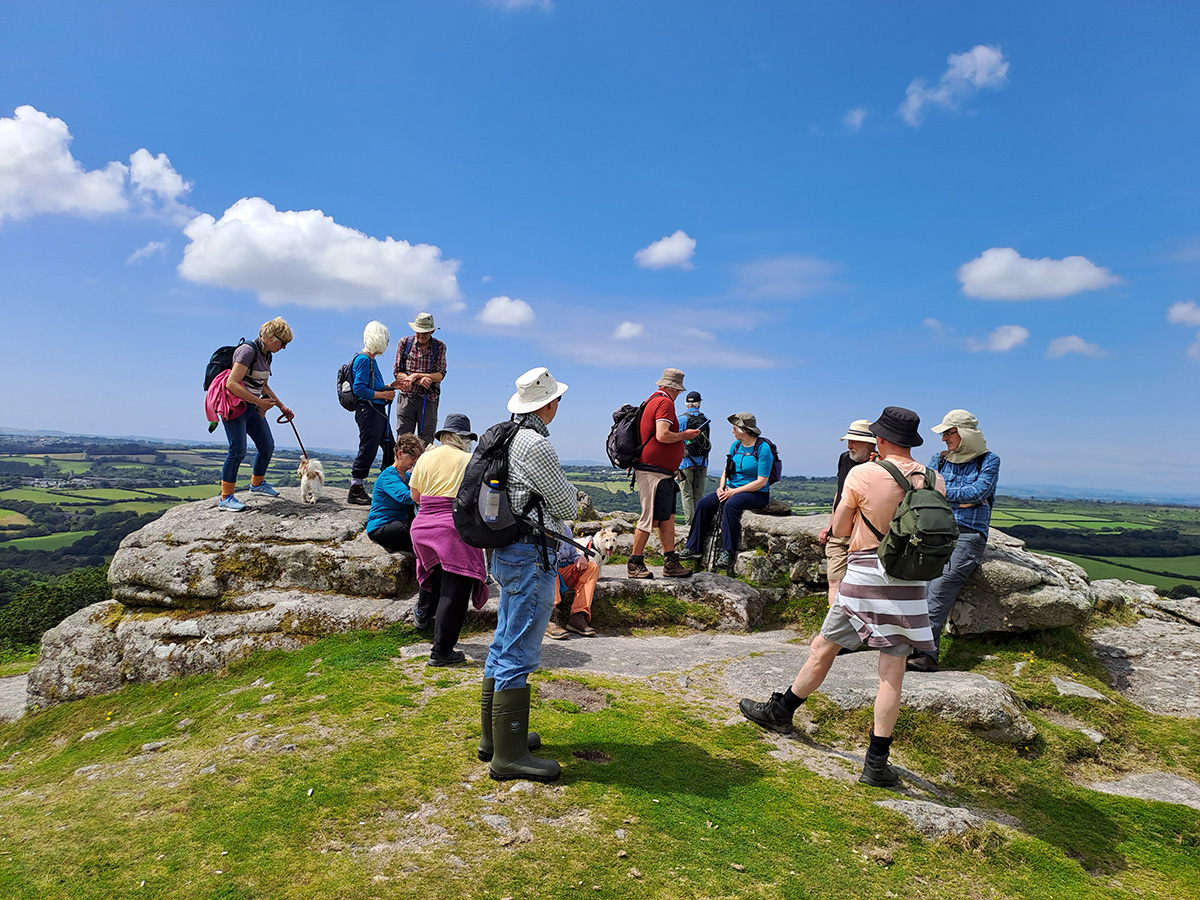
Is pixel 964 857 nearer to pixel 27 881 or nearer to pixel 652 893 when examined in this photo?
pixel 652 893

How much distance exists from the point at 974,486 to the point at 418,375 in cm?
959

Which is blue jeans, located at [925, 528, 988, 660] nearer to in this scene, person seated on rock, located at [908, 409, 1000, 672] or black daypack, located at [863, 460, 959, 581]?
person seated on rock, located at [908, 409, 1000, 672]

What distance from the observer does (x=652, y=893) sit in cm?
366

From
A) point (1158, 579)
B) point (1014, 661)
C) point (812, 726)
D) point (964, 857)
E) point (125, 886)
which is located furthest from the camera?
point (1158, 579)

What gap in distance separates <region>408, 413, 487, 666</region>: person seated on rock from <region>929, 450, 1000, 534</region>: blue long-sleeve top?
Answer: 6748 mm

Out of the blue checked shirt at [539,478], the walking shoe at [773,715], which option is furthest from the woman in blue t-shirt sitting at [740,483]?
the blue checked shirt at [539,478]

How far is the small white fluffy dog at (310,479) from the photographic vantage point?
11.5 m

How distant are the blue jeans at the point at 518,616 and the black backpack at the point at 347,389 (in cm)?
752

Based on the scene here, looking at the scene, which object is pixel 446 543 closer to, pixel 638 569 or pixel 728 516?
pixel 638 569

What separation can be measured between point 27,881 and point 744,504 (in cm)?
1092

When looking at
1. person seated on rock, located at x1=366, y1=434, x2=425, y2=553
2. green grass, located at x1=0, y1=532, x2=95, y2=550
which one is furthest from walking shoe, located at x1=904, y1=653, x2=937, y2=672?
green grass, located at x1=0, y1=532, x2=95, y2=550

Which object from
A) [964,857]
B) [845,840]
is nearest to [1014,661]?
[964,857]

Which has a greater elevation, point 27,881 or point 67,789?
point 27,881

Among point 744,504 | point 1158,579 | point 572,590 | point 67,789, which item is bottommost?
point 1158,579
